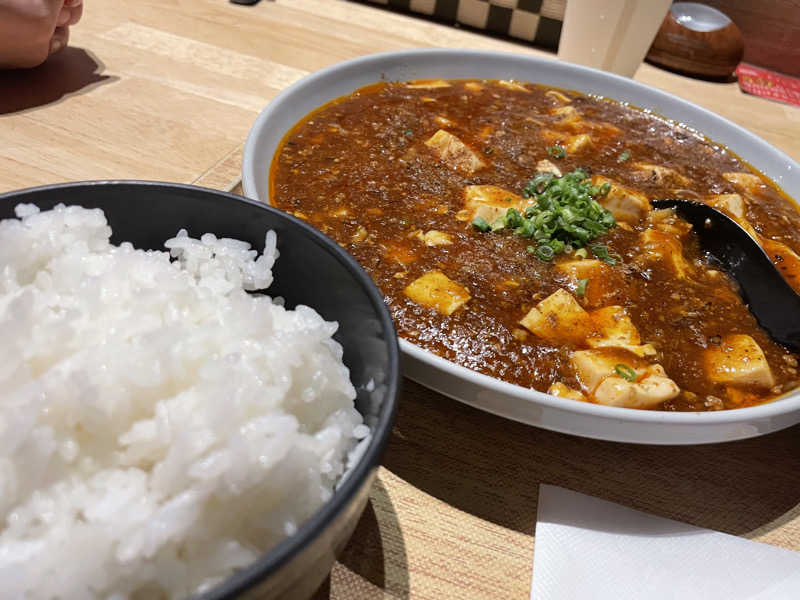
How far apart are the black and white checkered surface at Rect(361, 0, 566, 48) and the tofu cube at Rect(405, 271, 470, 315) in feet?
8.95

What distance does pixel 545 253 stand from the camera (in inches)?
71.8

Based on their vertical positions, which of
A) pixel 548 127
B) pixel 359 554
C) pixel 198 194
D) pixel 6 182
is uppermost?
pixel 198 194

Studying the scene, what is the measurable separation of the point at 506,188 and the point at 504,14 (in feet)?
7.16

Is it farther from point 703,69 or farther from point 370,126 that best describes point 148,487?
point 703,69

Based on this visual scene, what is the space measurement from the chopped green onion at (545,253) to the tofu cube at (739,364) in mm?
490

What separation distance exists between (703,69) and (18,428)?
156 inches

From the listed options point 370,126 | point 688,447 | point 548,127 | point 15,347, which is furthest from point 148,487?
point 548,127

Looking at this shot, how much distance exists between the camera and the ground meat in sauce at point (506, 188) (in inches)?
60.9

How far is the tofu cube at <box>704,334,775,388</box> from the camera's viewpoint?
154cm

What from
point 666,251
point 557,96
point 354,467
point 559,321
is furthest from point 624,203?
point 354,467

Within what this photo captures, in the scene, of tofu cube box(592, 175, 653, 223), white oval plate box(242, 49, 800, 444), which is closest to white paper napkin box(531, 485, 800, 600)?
white oval plate box(242, 49, 800, 444)

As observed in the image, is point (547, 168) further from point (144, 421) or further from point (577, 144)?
point (144, 421)

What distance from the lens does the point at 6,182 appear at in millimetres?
1857

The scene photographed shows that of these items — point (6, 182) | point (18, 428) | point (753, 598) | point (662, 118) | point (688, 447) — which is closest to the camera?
point (18, 428)
